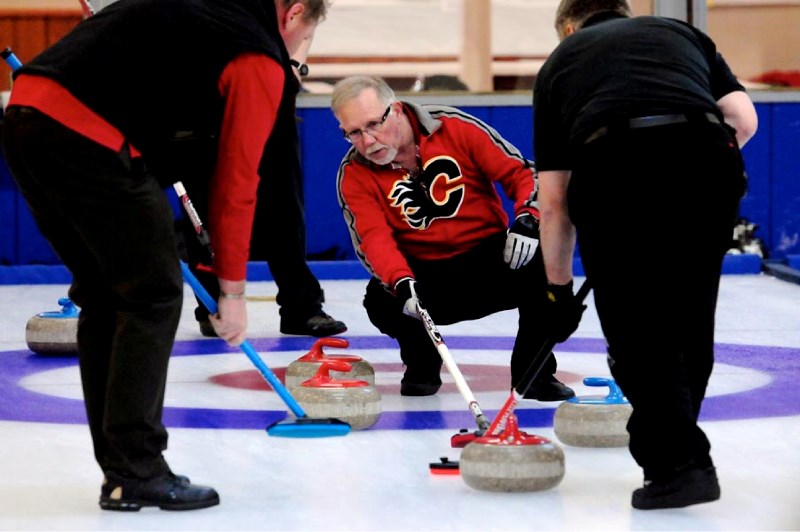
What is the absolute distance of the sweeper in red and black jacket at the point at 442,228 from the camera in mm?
4223

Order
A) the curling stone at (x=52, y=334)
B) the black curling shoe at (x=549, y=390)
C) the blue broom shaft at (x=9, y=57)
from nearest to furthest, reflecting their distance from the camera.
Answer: the blue broom shaft at (x=9, y=57), the black curling shoe at (x=549, y=390), the curling stone at (x=52, y=334)

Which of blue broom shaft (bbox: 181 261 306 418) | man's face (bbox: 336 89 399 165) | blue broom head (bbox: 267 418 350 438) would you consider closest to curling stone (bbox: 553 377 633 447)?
blue broom head (bbox: 267 418 350 438)

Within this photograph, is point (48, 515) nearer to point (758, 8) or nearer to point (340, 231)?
point (340, 231)

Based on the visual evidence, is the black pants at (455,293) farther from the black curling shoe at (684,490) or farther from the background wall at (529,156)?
the background wall at (529,156)

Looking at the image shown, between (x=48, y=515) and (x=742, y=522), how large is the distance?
4.42ft

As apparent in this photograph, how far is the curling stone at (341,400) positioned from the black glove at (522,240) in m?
0.66

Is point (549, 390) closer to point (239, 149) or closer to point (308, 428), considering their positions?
point (308, 428)

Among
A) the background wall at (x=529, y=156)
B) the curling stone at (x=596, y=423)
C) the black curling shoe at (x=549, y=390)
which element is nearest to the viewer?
the curling stone at (x=596, y=423)

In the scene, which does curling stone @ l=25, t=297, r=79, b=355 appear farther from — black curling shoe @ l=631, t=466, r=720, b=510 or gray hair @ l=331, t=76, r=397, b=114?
black curling shoe @ l=631, t=466, r=720, b=510

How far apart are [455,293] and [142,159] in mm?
1709

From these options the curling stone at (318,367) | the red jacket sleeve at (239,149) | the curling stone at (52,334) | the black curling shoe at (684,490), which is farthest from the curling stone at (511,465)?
the curling stone at (52,334)

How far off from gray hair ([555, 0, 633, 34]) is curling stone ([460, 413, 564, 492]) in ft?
3.04

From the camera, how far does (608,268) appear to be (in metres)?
2.91

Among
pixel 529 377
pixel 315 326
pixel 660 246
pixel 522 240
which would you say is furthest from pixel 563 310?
pixel 315 326
